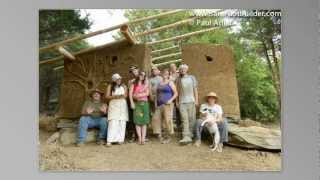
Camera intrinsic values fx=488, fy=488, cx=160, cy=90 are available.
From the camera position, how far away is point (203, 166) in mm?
3494

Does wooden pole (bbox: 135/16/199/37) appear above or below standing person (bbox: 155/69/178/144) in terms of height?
above

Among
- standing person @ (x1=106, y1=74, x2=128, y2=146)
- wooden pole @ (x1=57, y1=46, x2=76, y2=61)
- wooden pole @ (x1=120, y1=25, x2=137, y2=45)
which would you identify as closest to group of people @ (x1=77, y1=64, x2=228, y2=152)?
standing person @ (x1=106, y1=74, x2=128, y2=146)

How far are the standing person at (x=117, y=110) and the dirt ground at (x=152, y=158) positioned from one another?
9 centimetres

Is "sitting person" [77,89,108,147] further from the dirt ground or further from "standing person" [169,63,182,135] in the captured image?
"standing person" [169,63,182,135]

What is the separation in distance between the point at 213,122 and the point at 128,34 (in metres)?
0.88

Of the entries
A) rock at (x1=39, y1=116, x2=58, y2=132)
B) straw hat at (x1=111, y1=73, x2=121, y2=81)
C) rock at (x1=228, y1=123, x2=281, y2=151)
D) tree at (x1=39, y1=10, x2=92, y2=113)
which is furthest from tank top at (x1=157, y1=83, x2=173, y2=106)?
rock at (x1=39, y1=116, x2=58, y2=132)

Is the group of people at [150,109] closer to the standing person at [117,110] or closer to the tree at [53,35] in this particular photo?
the standing person at [117,110]

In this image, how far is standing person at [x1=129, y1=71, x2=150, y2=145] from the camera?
3535mm

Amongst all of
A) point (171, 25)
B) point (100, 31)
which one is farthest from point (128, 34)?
point (171, 25)

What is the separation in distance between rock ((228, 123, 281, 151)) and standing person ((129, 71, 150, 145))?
2.04 ft

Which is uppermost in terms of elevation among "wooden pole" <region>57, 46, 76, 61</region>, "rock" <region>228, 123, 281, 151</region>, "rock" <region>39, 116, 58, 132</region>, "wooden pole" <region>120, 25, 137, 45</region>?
"wooden pole" <region>120, 25, 137, 45</region>

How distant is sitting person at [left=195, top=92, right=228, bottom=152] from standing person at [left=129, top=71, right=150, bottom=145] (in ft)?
1.27

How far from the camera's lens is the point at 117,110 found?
11.6ft

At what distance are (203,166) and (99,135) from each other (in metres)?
0.78
